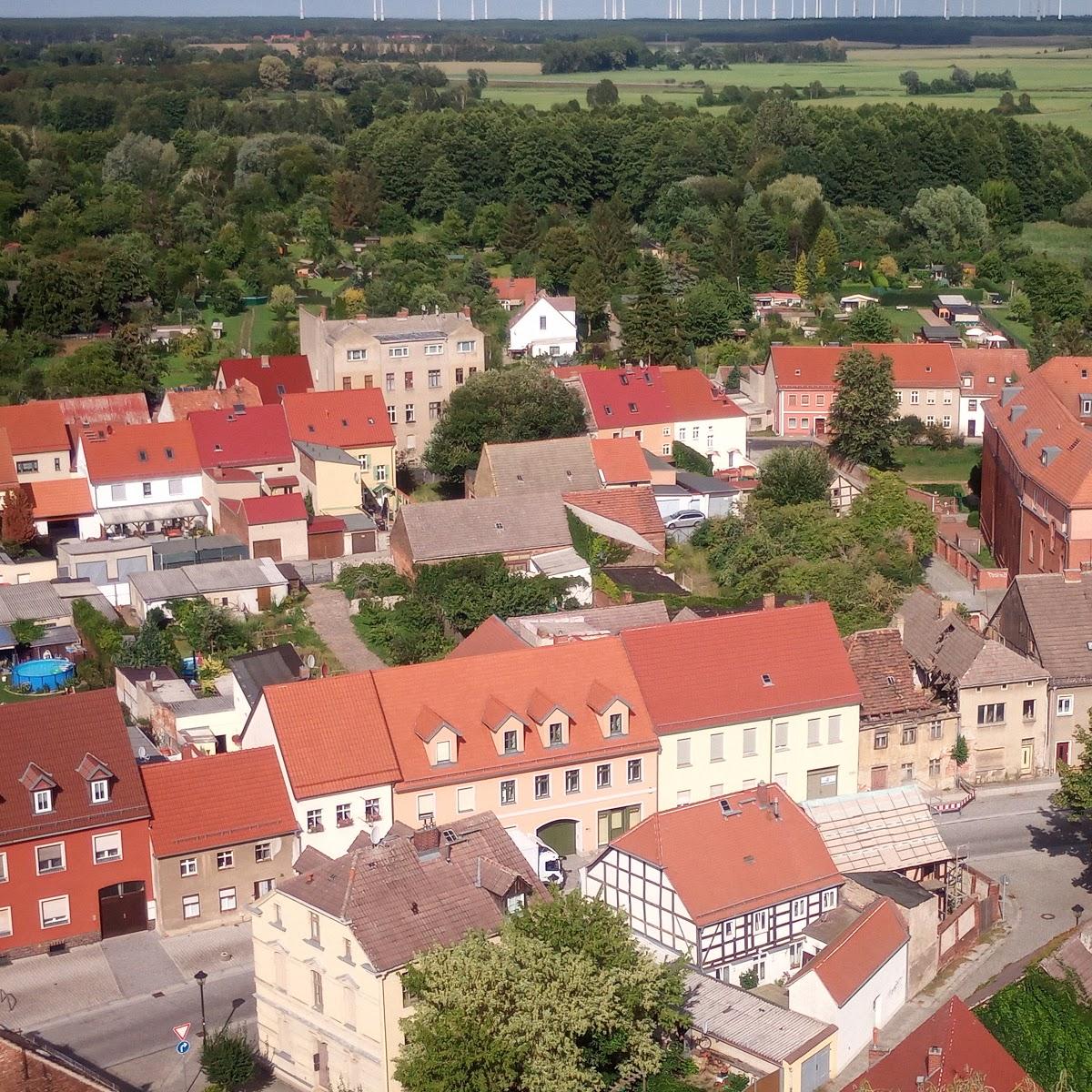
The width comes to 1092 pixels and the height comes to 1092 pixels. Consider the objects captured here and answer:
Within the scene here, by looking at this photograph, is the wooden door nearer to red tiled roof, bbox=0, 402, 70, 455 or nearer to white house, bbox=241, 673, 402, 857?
white house, bbox=241, 673, 402, 857

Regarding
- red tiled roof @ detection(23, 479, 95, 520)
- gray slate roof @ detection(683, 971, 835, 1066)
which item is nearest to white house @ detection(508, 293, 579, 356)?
red tiled roof @ detection(23, 479, 95, 520)

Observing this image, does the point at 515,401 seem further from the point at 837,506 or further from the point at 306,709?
the point at 306,709

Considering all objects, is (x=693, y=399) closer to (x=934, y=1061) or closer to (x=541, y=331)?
(x=541, y=331)

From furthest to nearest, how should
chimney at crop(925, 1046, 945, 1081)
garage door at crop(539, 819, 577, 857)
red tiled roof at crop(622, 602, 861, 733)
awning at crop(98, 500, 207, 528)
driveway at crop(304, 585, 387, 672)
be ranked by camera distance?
1. awning at crop(98, 500, 207, 528)
2. driveway at crop(304, 585, 387, 672)
3. red tiled roof at crop(622, 602, 861, 733)
4. garage door at crop(539, 819, 577, 857)
5. chimney at crop(925, 1046, 945, 1081)

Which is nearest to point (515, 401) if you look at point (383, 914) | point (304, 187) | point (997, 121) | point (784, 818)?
point (784, 818)

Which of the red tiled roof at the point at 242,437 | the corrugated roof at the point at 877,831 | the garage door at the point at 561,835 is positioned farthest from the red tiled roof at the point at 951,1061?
the red tiled roof at the point at 242,437

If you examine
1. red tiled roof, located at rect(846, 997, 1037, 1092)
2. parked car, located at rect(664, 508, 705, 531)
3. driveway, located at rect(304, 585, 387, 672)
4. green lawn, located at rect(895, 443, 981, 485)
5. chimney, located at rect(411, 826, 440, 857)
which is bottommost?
driveway, located at rect(304, 585, 387, 672)

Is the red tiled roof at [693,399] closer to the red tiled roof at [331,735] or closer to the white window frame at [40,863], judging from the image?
the red tiled roof at [331,735]

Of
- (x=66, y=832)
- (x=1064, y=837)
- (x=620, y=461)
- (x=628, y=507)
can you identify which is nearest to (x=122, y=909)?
(x=66, y=832)
